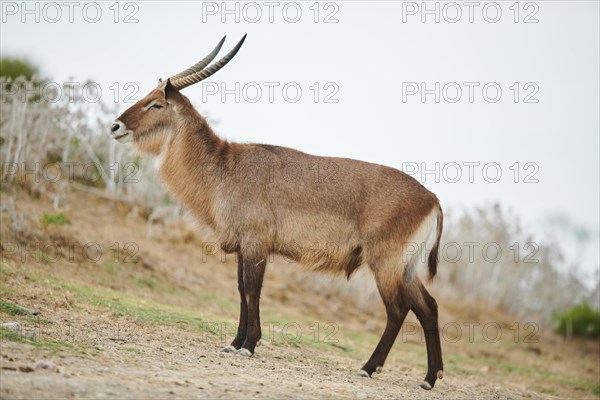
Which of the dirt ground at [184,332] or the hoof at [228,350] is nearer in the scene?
the dirt ground at [184,332]

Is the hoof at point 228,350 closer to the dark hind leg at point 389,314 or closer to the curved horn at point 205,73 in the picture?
the dark hind leg at point 389,314

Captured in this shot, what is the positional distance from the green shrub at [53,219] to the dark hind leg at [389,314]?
713cm

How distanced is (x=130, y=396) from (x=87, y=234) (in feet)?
30.7

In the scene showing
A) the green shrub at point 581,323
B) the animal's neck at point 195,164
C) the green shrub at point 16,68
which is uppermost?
the green shrub at point 16,68

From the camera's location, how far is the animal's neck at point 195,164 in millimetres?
8672

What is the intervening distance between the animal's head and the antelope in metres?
0.01

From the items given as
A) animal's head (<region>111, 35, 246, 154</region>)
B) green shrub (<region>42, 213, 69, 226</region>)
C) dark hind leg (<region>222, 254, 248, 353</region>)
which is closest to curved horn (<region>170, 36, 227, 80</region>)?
animal's head (<region>111, 35, 246, 154</region>)

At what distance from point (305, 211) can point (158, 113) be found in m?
2.23

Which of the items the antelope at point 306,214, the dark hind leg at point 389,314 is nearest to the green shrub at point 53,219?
the antelope at point 306,214

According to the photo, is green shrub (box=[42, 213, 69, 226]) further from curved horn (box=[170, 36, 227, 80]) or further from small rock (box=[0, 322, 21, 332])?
small rock (box=[0, 322, 21, 332])

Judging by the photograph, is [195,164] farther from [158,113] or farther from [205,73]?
[205,73]

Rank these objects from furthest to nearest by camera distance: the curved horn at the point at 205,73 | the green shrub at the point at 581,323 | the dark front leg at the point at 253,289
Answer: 1. the green shrub at the point at 581,323
2. the curved horn at the point at 205,73
3. the dark front leg at the point at 253,289

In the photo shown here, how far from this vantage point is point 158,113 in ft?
29.1

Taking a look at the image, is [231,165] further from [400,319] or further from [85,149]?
[85,149]
